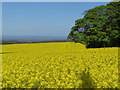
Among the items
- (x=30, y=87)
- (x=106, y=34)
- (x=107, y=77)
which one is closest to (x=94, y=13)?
(x=106, y=34)

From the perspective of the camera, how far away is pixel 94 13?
32.8m

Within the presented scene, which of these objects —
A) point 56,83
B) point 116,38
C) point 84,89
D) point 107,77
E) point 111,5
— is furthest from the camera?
point 111,5


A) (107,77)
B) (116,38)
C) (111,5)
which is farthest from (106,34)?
(107,77)

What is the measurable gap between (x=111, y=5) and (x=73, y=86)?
30.3 m

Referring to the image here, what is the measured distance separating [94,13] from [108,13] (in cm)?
277

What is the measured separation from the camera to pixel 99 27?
1220 inches

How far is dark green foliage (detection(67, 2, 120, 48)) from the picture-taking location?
98.5ft

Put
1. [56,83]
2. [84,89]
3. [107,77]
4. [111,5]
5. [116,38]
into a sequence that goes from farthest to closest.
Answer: [111,5]
[116,38]
[107,77]
[56,83]
[84,89]

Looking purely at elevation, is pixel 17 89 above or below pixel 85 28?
below

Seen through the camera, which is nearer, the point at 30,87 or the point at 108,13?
the point at 30,87

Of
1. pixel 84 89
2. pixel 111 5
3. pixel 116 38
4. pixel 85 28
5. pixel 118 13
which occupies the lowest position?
pixel 84 89

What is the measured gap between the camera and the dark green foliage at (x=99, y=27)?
3002 cm

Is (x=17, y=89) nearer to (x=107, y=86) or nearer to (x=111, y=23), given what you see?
(x=107, y=86)

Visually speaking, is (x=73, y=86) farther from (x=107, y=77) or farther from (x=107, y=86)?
(x=107, y=77)
